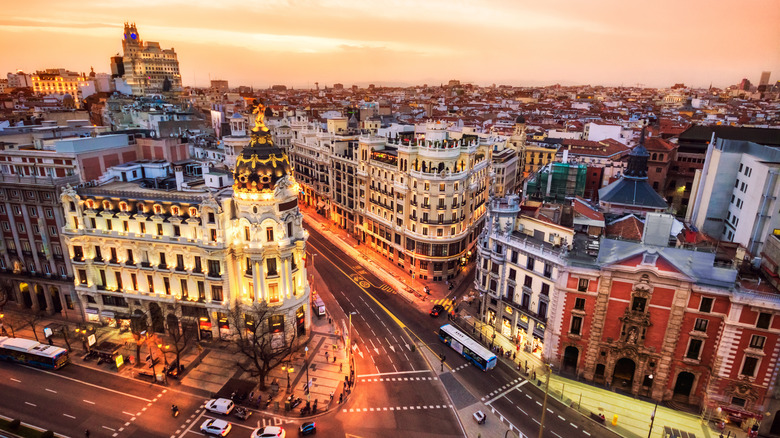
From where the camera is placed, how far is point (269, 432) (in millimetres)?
53562

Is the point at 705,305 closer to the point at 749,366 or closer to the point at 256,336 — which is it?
the point at 749,366

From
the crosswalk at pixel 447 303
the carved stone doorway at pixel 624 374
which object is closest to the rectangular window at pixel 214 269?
the crosswalk at pixel 447 303

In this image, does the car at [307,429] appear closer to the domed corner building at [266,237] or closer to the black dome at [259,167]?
the domed corner building at [266,237]

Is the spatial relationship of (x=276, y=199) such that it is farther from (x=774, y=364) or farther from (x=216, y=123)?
(x=216, y=123)

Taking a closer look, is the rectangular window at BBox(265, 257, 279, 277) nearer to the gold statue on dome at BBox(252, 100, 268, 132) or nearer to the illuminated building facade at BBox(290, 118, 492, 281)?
the gold statue on dome at BBox(252, 100, 268, 132)

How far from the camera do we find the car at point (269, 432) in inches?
2099

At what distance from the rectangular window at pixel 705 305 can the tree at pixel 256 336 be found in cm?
5861

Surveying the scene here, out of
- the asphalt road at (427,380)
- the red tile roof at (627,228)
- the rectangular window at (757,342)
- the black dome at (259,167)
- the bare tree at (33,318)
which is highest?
the black dome at (259,167)

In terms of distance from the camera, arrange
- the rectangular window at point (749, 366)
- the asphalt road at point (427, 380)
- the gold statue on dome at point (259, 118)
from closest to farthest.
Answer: the rectangular window at point (749, 366) < the asphalt road at point (427, 380) < the gold statue on dome at point (259, 118)

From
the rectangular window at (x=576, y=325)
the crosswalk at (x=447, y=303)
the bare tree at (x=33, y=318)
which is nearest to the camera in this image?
the rectangular window at (x=576, y=325)

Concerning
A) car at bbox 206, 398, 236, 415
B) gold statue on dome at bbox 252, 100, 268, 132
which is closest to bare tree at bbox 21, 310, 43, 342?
car at bbox 206, 398, 236, 415

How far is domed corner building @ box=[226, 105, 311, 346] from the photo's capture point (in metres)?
68.2

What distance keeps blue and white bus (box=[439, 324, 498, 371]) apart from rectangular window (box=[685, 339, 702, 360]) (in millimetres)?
26808

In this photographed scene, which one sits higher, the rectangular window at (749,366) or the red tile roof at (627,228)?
the red tile roof at (627,228)
